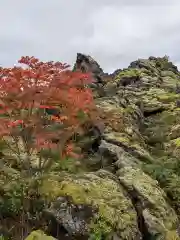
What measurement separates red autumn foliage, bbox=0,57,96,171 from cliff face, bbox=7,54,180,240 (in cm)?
144

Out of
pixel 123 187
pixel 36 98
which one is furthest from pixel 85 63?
pixel 36 98

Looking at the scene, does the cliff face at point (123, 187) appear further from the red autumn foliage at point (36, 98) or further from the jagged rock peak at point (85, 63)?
the jagged rock peak at point (85, 63)

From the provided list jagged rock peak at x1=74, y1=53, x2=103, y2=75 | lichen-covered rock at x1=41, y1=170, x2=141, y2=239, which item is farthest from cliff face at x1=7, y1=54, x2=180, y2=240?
jagged rock peak at x1=74, y1=53, x2=103, y2=75

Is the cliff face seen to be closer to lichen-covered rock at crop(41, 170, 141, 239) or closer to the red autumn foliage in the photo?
lichen-covered rock at crop(41, 170, 141, 239)

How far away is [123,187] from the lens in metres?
12.5

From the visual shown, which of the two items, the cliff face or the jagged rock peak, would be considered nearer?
the cliff face

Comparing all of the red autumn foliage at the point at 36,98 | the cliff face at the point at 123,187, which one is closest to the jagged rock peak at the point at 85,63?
the cliff face at the point at 123,187

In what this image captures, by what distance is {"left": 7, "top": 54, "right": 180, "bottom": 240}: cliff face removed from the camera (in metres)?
10.4

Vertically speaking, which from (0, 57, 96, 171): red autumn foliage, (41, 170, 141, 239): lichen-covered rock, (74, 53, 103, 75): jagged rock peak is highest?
(74, 53, 103, 75): jagged rock peak

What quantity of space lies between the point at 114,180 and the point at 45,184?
8.06 feet

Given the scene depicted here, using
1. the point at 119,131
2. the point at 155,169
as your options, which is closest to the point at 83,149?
the point at 119,131

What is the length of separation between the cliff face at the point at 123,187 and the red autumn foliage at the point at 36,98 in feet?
4.72

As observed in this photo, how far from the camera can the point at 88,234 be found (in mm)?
10094

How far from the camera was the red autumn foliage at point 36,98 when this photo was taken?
10.1m
